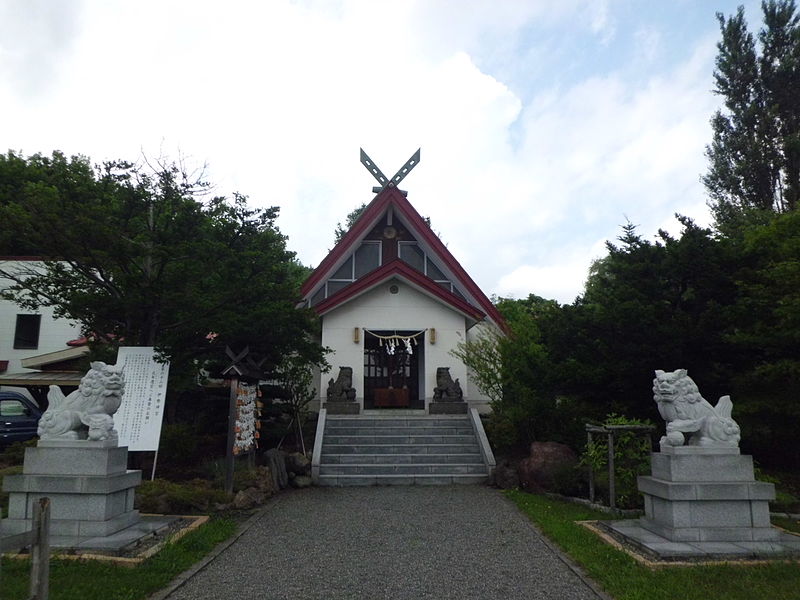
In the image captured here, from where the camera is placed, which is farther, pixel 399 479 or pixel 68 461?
pixel 399 479

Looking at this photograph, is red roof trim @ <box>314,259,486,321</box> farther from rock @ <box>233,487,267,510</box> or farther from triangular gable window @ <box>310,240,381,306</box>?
rock @ <box>233,487,267,510</box>

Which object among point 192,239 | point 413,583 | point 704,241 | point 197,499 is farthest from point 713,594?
point 192,239

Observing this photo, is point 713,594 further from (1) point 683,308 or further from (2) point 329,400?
(2) point 329,400

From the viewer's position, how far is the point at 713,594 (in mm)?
4477

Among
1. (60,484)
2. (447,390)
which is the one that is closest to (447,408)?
(447,390)

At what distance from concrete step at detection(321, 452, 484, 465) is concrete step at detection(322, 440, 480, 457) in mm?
243

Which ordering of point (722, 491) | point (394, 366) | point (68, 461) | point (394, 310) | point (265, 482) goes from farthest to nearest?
point (394, 366), point (394, 310), point (265, 482), point (68, 461), point (722, 491)

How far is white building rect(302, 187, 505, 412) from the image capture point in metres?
15.7

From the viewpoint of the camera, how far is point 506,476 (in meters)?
10.3

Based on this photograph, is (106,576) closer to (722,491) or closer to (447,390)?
(722,491)

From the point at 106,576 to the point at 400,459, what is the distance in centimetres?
722

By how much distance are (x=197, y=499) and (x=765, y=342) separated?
916 centimetres

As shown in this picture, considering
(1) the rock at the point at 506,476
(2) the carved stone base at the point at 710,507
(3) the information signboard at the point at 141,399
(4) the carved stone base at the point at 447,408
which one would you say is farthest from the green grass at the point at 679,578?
(4) the carved stone base at the point at 447,408

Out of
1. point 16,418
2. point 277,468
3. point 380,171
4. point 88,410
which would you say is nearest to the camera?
point 88,410
